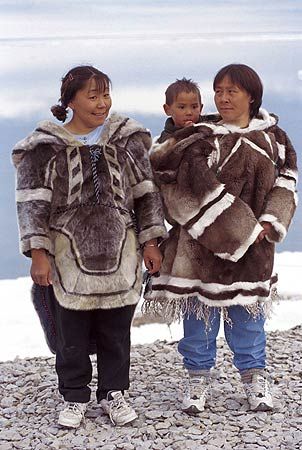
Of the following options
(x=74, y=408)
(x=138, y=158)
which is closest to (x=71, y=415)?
(x=74, y=408)

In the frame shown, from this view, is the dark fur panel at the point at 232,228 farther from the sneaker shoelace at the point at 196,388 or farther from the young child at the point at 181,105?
the sneaker shoelace at the point at 196,388

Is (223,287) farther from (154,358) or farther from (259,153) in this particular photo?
(154,358)

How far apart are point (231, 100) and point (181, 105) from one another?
0.17 meters

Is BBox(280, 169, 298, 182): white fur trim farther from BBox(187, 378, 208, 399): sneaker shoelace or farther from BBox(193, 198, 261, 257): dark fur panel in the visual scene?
BBox(187, 378, 208, 399): sneaker shoelace

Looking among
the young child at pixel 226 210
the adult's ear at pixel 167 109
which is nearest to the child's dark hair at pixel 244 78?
the young child at pixel 226 210

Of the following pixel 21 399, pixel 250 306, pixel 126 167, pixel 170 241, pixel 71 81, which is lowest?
pixel 21 399

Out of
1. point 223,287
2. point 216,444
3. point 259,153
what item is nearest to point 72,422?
point 216,444

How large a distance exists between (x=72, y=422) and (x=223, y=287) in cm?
67

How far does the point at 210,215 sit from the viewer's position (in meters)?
2.99

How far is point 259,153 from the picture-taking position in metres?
3.04

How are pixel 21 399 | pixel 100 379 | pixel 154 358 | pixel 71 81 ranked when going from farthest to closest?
pixel 154 358 < pixel 21 399 < pixel 100 379 < pixel 71 81

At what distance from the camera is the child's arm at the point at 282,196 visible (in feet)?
10.0

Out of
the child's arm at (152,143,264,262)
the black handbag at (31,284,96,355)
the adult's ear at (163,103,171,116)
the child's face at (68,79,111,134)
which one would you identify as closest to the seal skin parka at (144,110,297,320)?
the child's arm at (152,143,264,262)

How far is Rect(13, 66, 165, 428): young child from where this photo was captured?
2928 mm
